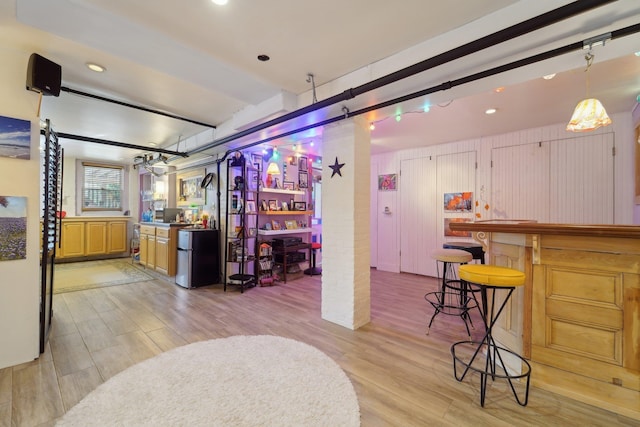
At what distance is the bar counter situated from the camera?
72.6 inches

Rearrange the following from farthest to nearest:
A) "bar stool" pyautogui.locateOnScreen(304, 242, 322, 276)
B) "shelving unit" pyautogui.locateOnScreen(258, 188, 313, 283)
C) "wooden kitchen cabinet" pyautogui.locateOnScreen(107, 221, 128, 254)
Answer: "wooden kitchen cabinet" pyautogui.locateOnScreen(107, 221, 128, 254) < "bar stool" pyautogui.locateOnScreen(304, 242, 322, 276) < "shelving unit" pyautogui.locateOnScreen(258, 188, 313, 283)

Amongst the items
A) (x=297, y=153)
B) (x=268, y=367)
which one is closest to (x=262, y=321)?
(x=268, y=367)

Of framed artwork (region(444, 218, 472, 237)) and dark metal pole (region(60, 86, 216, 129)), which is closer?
dark metal pole (region(60, 86, 216, 129))

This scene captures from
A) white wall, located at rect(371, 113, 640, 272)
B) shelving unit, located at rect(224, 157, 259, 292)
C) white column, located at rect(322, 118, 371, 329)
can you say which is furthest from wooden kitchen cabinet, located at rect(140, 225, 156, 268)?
white wall, located at rect(371, 113, 640, 272)

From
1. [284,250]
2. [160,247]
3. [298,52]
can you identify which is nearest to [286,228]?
[284,250]

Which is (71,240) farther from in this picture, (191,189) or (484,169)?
(484,169)

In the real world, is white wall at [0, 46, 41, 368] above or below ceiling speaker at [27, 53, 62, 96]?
below

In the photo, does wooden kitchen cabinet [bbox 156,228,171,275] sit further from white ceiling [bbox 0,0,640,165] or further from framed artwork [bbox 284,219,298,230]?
white ceiling [bbox 0,0,640,165]

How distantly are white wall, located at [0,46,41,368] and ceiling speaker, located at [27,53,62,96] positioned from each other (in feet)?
0.40

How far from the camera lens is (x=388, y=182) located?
634 cm

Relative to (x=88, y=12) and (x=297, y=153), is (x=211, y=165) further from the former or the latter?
(x=88, y=12)

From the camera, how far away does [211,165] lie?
5.51m

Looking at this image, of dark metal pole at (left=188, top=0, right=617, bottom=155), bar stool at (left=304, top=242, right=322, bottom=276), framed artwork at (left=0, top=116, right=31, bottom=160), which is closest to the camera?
dark metal pole at (left=188, top=0, right=617, bottom=155)

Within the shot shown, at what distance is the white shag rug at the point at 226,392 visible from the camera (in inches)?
67.9
